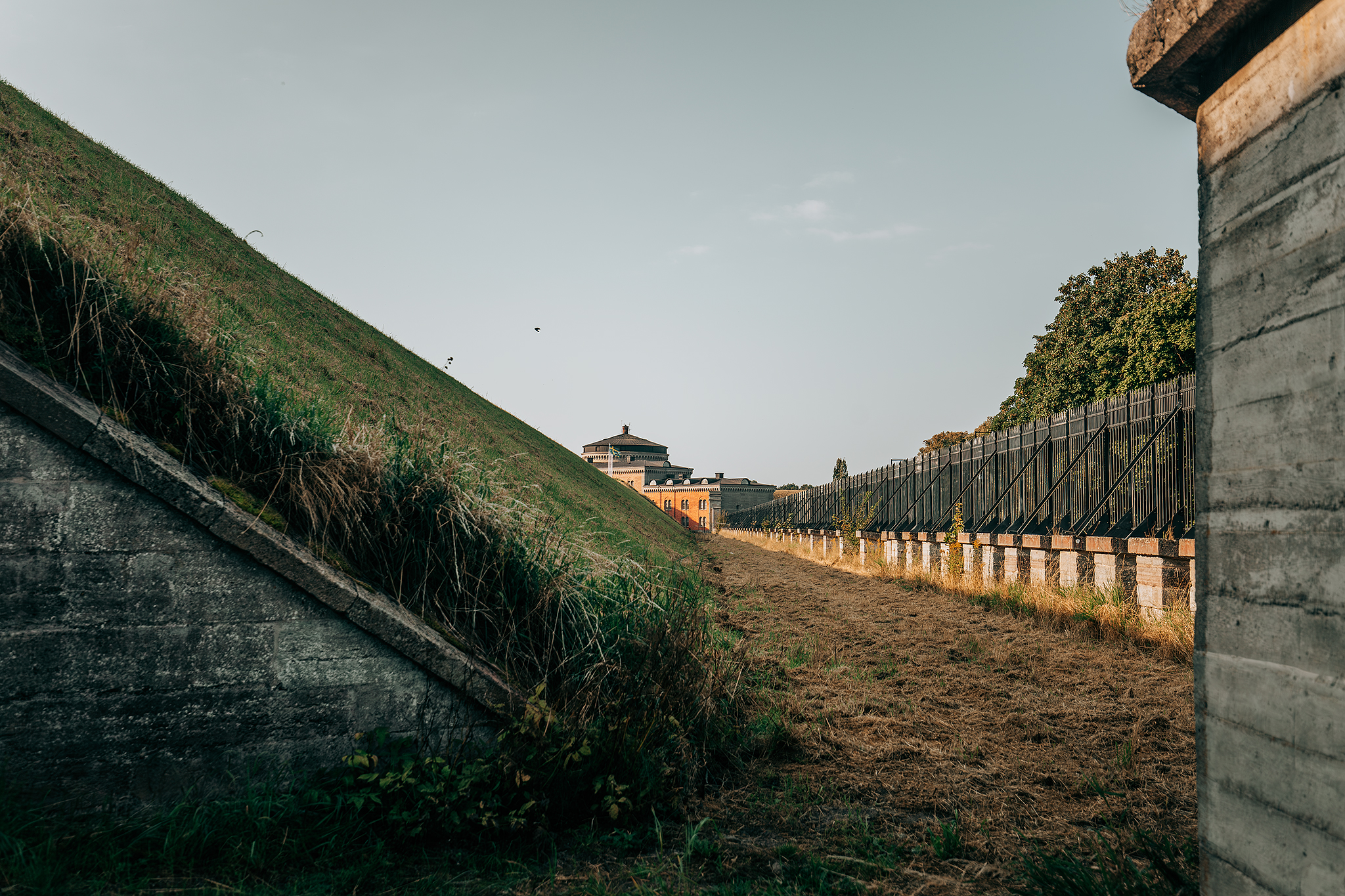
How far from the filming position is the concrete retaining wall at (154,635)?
10.3 ft

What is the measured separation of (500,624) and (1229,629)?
335cm

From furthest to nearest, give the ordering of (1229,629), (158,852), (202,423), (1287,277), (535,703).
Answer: (202,423) → (535,703) → (158,852) → (1229,629) → (1287,277)

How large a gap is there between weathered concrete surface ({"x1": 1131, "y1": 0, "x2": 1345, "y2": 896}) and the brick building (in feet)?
261

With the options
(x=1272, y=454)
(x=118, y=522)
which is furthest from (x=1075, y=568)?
(x=118, y=522)

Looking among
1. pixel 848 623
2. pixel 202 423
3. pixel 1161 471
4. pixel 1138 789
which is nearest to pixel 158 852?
pixel 202 423

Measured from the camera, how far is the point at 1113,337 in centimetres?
2969

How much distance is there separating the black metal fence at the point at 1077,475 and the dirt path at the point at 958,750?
2864 mm

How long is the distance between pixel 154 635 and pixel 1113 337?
3338 cm

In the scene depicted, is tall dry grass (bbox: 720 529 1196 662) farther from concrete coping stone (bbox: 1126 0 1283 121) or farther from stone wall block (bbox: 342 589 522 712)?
stone wall block (bbox: 342 589 522 712)

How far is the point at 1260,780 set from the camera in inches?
88.1

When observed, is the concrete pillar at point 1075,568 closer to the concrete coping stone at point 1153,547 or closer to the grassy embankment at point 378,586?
the concrete coping stone at point 1153,547

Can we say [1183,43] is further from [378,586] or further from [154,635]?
[154,635]

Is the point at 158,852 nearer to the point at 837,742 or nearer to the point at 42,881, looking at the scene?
the point at 42,881

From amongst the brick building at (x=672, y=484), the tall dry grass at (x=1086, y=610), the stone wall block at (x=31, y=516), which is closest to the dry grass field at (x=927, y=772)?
the tall dry grass at (x=1086, y=610)
